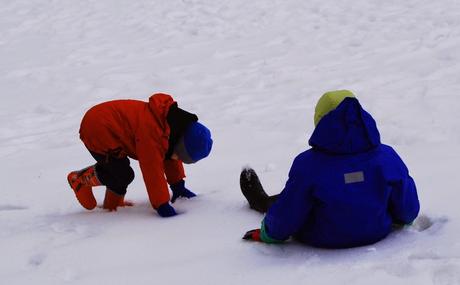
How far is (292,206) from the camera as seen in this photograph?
111 inches

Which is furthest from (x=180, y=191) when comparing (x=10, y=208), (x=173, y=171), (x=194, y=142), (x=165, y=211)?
(x=10, y=208)

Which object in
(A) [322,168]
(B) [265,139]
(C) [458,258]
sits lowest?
(B) [265,139]

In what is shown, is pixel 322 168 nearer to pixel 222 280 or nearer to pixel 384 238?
pixel 384 238

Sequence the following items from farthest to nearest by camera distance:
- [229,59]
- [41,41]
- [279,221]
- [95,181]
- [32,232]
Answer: [41,41], [229,59], [95,181], [32,232], [279,221]

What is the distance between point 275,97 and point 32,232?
12.3 feet

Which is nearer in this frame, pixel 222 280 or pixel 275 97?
pixel 222 280

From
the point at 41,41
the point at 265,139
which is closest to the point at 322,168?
the point at 265,139

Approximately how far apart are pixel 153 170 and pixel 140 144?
0.62ft

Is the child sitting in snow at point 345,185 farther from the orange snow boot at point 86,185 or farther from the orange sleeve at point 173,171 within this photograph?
the orange snow boot at point 86,185

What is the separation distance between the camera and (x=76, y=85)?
8031 millimetres

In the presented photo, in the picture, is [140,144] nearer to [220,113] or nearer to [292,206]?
[292,206]

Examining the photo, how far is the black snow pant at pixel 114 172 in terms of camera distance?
3.97 metres

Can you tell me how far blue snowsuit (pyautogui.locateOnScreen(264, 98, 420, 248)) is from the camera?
107 inches

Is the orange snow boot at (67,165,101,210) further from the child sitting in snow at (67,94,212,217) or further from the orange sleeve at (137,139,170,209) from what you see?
the orange sleeve at (137,139,170,209)
